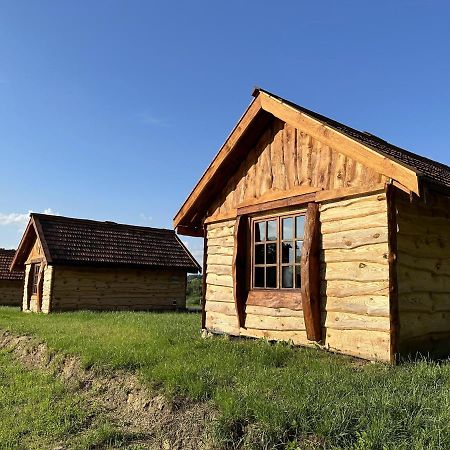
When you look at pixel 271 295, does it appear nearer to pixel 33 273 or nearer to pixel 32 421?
pixel 32 421

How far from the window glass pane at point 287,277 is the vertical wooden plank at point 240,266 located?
3.74 feet

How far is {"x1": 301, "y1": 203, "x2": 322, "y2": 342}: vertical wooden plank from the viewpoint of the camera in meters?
8.01

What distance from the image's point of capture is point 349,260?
7668 millimetres

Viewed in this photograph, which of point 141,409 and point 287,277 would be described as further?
point 287,277

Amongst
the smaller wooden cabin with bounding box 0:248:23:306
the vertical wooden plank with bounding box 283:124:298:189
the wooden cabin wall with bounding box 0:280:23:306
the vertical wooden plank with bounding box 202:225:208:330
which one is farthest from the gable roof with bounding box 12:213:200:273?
the vertical wooden plank with bounding box 283:124:298:189

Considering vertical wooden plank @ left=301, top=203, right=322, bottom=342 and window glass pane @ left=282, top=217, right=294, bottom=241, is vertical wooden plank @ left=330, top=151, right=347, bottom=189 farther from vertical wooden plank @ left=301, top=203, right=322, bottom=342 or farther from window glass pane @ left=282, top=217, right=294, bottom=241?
window glass pane @ left=282, top=217, right=294, bottom=241

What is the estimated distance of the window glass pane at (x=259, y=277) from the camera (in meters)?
9.55

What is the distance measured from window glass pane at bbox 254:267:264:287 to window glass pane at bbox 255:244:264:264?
147mm

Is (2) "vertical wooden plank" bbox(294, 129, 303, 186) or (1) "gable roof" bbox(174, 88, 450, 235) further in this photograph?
(2) "vertical wooden plank" bbox(294, 129, 303, 186)

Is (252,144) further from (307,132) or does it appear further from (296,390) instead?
(296,390)

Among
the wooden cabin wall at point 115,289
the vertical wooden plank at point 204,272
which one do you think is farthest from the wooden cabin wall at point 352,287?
the wooden cabin wall at point 115,289

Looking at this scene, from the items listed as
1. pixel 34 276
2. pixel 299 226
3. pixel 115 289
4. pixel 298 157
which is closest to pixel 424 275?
pixel 299 226

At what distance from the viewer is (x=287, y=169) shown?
9211 millimetres

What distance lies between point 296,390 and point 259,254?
4.55 m
